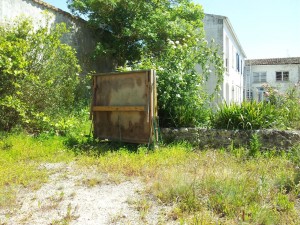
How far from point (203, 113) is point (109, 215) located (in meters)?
4.94

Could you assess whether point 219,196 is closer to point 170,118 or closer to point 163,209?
point 163,209

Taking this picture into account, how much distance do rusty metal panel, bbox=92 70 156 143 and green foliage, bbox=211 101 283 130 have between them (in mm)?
1754

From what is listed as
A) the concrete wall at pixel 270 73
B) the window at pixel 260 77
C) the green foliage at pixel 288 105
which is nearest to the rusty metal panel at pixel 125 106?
the green foliage at pixel 288 105

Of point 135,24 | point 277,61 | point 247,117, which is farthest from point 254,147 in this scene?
point 277,61

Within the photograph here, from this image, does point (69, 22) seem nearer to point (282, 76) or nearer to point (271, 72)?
point (271, 72)

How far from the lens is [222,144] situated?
721 cm

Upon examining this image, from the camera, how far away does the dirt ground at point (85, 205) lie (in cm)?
345

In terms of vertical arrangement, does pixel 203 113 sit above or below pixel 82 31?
below

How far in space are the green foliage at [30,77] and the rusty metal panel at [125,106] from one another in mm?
1167

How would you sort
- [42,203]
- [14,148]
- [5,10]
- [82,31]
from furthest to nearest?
1. [82,31]
2. [5,10]
3. [14,148]
4. [42,203]

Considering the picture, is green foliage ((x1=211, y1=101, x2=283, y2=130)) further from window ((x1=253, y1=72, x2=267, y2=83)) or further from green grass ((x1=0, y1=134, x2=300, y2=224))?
window ((x1=253, y1=72, x2=267, y2=83))

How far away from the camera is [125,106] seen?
721cm

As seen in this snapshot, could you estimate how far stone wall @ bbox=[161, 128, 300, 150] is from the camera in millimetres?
6695

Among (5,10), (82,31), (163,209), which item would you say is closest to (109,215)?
(163,209)
